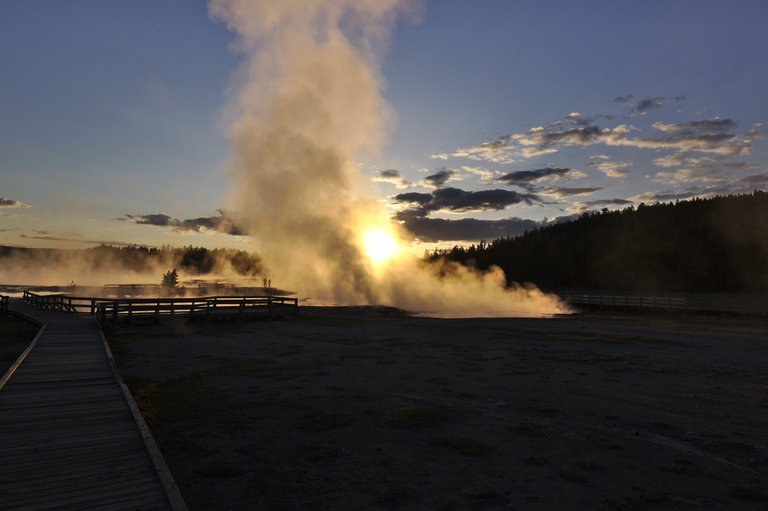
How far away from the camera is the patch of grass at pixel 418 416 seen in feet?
32.8

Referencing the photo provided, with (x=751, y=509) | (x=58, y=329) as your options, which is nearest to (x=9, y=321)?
(x=58, y=329)

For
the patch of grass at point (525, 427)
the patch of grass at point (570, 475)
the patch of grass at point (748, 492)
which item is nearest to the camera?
the patch of grass at point (748, 492)

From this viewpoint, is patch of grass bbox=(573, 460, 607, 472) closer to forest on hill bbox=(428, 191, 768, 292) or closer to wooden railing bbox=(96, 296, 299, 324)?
wooden railing bbox=(96, 296, 299, 324)

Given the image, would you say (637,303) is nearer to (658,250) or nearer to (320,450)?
(320,450)

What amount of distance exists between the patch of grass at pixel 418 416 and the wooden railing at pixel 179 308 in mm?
22422

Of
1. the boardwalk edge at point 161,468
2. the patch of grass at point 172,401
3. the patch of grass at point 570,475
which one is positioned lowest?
the patch of grass at point 570,475

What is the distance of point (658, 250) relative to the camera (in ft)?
399

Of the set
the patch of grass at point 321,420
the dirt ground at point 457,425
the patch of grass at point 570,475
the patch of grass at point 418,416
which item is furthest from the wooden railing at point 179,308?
the patch of grass at point 570,475

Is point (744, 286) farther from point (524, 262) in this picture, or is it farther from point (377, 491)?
point (377, 491)

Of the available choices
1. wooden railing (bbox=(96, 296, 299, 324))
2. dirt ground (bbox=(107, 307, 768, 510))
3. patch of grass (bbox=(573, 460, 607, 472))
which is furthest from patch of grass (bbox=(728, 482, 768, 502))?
wooden railing (bbox=(96, 296, 299, 324))

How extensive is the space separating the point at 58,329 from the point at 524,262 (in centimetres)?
12657

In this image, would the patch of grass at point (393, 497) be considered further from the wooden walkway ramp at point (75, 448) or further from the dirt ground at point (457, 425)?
the wooden walkway ramp at point (75, 448)

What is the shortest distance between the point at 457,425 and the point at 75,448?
6.95m

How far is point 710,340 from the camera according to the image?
25.0 meters
